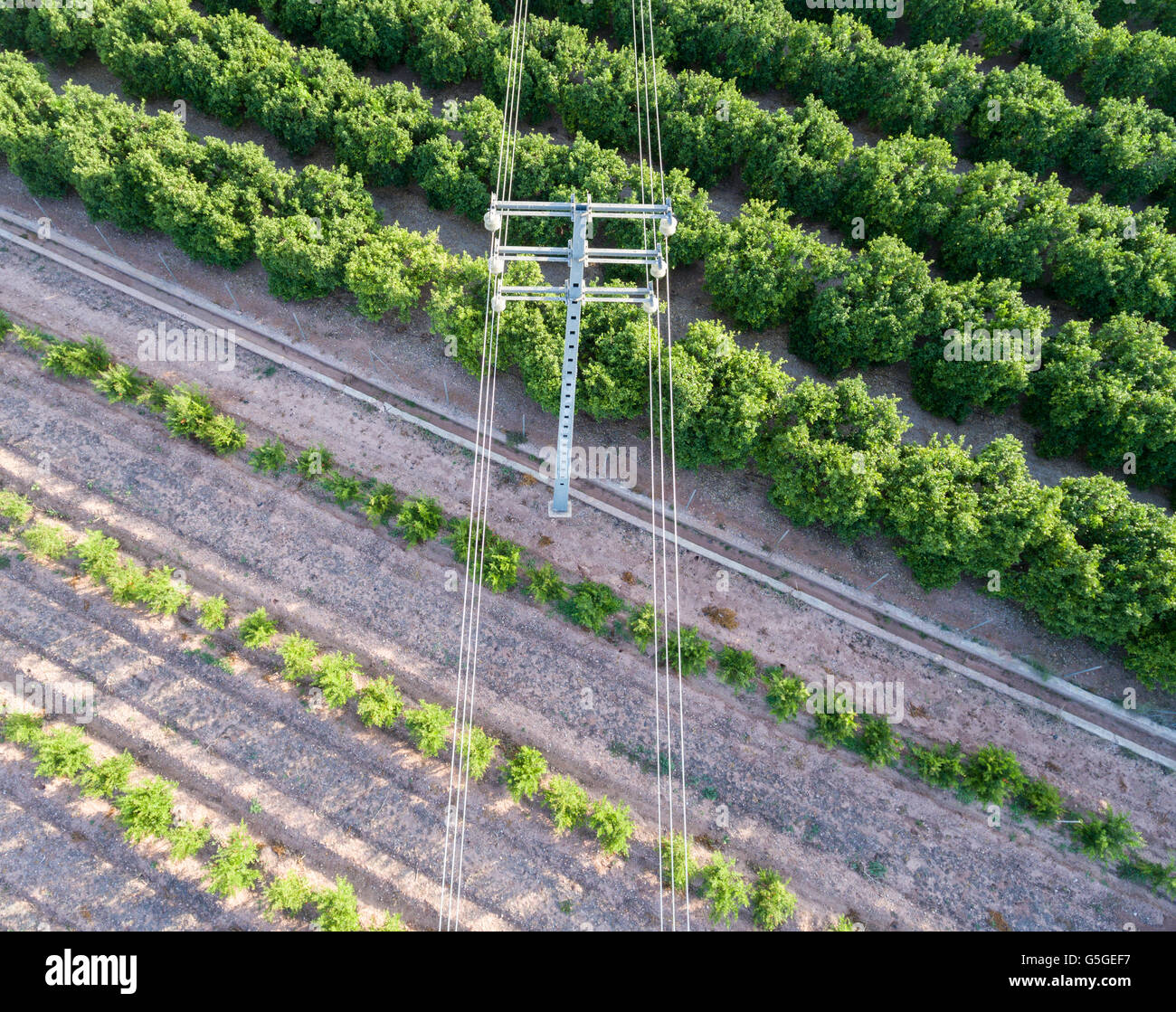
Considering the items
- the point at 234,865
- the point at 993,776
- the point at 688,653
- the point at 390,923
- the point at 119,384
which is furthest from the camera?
the point at 119,384

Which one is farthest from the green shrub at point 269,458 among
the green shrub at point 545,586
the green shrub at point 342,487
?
the green shrub at point 545,586

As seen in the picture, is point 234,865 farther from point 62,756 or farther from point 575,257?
point 575,257

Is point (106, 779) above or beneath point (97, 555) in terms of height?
beneath

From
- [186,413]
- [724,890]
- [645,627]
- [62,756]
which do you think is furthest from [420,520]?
[724,890]

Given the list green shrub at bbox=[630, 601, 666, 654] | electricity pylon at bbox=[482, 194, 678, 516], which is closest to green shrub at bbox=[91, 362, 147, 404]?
electricity pylon at bbox=[482, 194, 678, 516]

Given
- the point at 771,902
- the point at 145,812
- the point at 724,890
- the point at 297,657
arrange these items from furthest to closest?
the point at 297,657 → the point at 771,902 → the point at 145,812 → the point at 724,890

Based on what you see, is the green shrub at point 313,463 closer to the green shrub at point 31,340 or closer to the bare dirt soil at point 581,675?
the bare dirt soil at point 581,675
